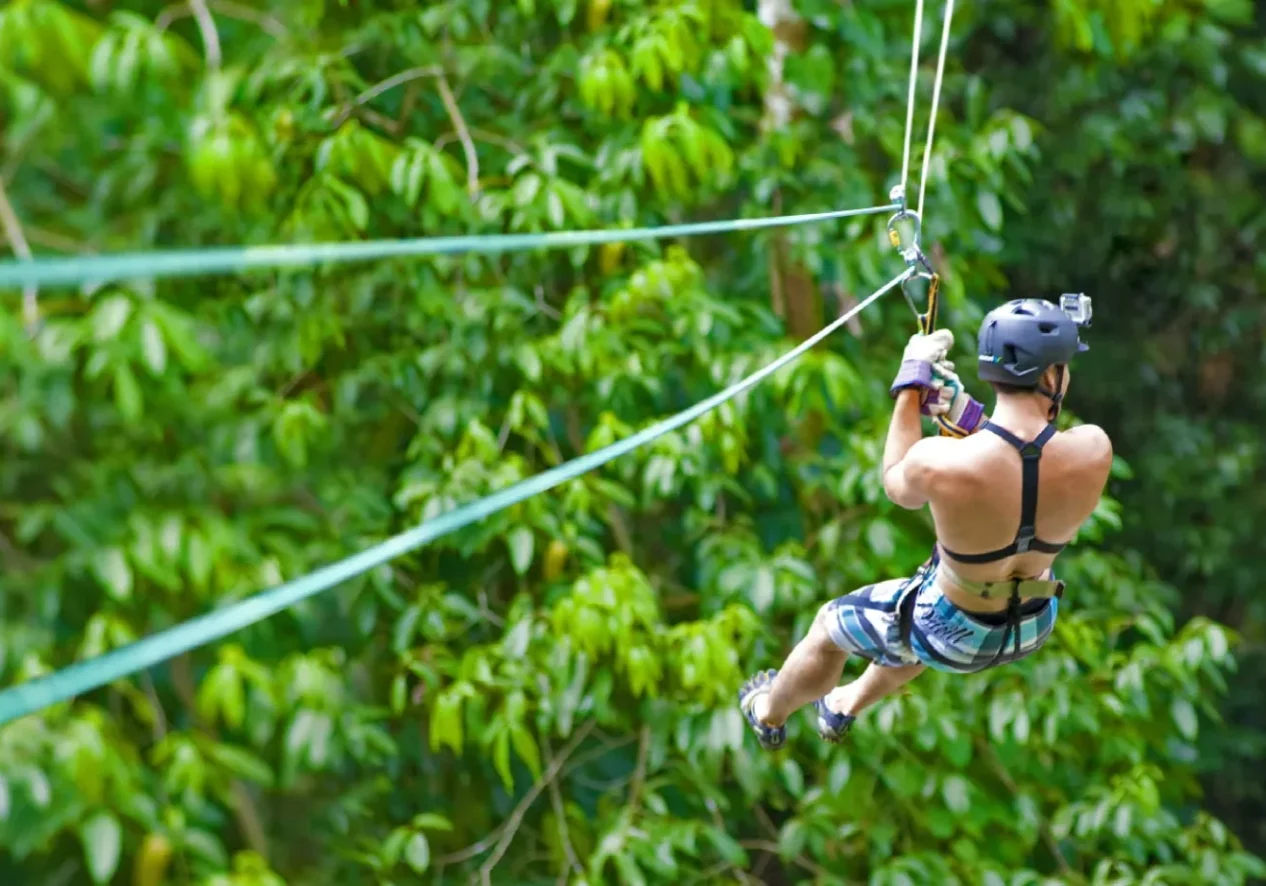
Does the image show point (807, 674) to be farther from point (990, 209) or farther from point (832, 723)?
point (990, 209)

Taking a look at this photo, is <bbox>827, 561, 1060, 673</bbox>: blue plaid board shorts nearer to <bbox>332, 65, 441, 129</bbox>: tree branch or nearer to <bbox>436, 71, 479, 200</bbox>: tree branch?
<bbox>436, 71, 479, 200</bbox>: tree branch

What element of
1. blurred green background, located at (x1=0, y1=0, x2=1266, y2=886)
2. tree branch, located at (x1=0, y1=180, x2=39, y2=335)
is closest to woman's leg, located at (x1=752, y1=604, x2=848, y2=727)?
blurred green background, located at (x1=0, y1=0, x2=1266, y2=886)

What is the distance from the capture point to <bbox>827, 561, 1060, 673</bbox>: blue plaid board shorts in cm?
168

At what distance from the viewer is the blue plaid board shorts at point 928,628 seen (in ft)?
5.51

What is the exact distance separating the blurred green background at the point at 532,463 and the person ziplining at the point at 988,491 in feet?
3.71

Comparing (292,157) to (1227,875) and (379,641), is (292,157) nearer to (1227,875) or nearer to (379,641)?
(379,641)

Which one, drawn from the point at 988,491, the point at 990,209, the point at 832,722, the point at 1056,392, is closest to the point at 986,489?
the point at 988,491

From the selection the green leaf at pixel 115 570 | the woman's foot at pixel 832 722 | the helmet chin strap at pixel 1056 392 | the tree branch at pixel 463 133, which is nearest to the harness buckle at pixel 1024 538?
the helmet chin strap at pixel 1056 392

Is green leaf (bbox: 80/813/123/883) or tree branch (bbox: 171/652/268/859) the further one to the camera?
tree branch (bbox: 171/652/268/859)

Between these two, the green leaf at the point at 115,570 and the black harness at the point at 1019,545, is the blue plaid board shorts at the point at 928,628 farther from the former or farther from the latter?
the green leaf at the point at 115,570

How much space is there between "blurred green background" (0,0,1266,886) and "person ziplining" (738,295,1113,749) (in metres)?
A: 1.13

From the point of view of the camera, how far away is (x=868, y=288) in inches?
130

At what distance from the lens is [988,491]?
1575mm

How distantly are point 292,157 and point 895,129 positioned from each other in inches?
46.3
